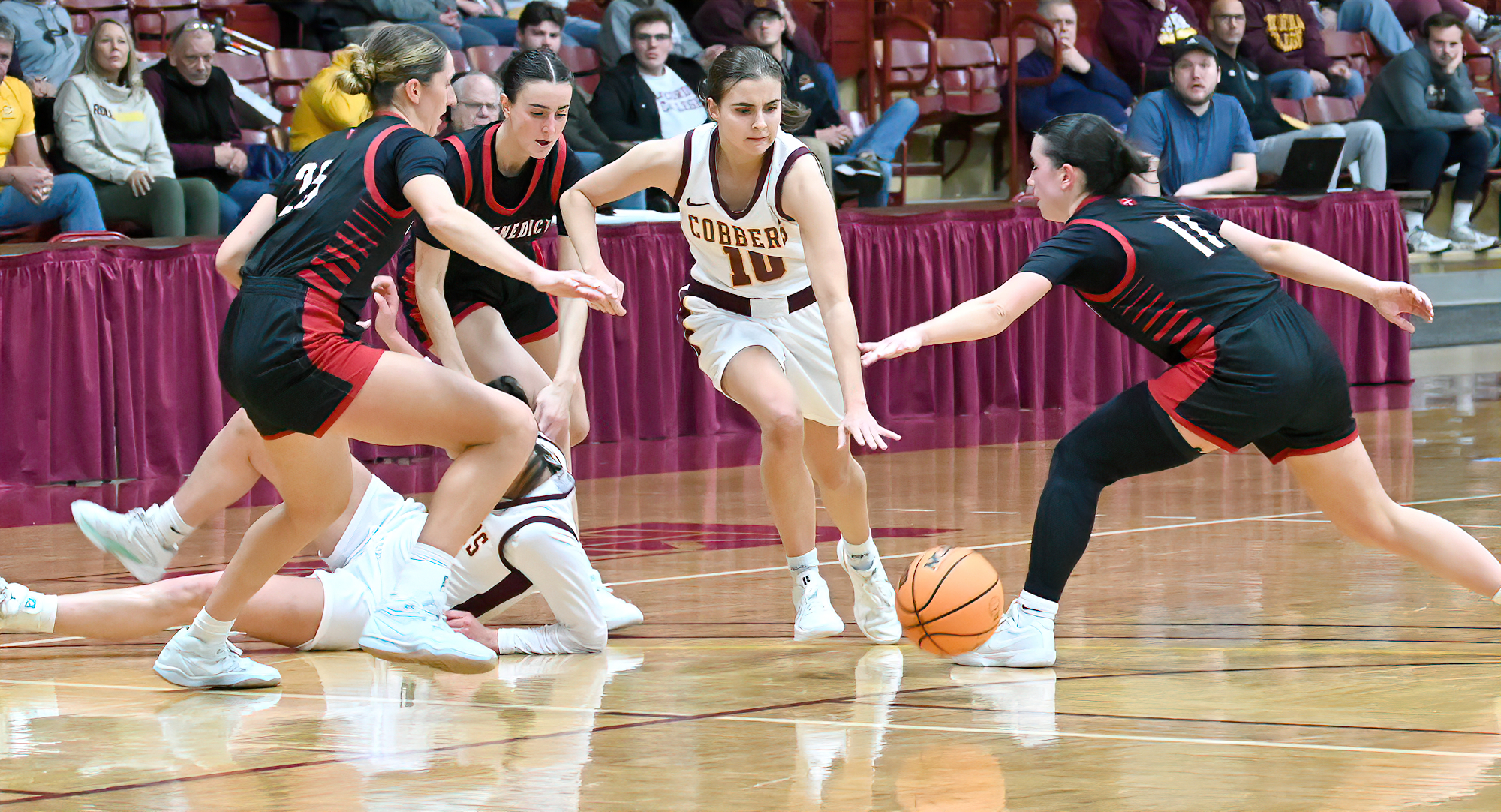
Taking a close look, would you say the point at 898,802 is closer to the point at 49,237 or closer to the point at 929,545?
the point at 929,545

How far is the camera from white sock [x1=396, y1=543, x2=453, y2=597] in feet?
13.9

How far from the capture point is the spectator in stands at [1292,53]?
1565 centimetres

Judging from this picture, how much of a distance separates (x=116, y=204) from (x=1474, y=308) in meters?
10.8

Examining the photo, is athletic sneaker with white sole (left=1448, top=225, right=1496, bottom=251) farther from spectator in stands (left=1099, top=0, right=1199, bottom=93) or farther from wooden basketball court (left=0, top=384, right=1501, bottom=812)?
wooden basketball court (left=0, top=384, right=1501, bottom=812)

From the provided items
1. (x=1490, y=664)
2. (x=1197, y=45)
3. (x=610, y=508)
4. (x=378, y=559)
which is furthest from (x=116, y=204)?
(x=1490, y=664)

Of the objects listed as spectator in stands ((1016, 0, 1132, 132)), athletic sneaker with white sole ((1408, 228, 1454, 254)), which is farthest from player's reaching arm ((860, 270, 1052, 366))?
athletic sneaker with white sole ((1408, 228, 1454, 254))

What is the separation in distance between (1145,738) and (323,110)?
7.65m

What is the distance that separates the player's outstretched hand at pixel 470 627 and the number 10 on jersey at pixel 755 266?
48.7 inches

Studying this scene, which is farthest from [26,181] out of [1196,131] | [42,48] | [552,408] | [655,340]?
[1196,131]

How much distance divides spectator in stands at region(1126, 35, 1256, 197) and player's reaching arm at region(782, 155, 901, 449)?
8.00 m

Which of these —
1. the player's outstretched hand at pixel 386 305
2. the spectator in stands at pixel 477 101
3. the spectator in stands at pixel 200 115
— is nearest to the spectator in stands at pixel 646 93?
the spectator in stands at pixel 200 115

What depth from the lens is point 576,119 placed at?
1123 cm

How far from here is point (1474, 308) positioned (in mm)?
15414

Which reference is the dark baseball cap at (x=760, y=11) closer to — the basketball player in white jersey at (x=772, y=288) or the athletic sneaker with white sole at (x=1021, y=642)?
the basketball player in white jersey at (x=772, y=288)
